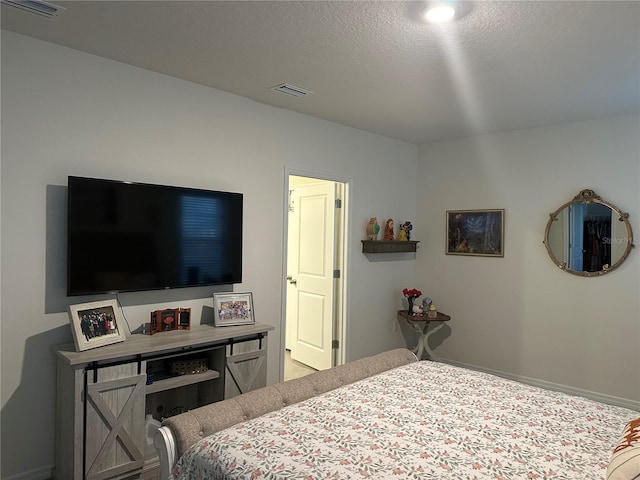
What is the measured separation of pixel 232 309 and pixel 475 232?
2852mm

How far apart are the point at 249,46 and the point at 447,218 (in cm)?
321

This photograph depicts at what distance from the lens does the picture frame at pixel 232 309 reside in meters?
3.23

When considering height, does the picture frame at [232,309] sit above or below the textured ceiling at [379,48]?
A: below

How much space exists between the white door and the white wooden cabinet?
1808 millimetres

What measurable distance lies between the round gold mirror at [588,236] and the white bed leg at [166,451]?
3.78 m

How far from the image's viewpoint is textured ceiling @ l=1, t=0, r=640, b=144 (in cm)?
215

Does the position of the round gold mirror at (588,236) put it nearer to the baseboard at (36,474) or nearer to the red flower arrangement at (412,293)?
the red flower arrangement at (412,293)

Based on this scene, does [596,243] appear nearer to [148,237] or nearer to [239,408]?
[239,408]

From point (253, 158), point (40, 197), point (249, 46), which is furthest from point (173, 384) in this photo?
point (249, 46)

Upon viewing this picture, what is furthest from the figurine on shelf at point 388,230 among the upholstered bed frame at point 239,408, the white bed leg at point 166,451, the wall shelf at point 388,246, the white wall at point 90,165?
the white bed leg at point 166,451

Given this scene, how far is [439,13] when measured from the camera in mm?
2123

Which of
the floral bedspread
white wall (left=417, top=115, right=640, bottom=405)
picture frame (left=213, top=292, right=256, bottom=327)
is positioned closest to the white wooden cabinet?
picture frame (left=213, top=292, right=256, bottom=327)

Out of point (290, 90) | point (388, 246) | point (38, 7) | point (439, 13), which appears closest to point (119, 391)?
point (38, 7)

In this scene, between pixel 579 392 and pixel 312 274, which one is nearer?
pixel 579 392
